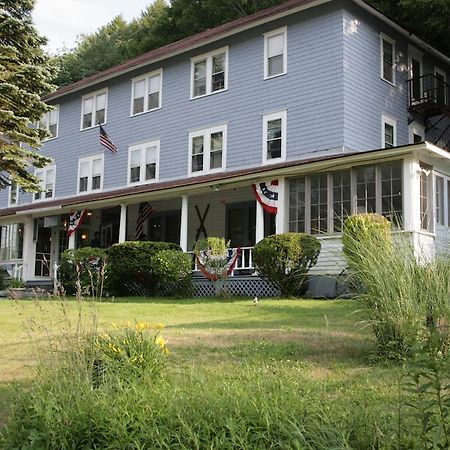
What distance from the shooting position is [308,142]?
19.6 metres

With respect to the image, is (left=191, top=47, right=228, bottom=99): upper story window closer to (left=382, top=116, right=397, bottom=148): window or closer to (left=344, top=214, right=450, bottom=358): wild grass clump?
(left=382, top=116, right=397, bottom=148): window

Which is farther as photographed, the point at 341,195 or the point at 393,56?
the point at 393,56

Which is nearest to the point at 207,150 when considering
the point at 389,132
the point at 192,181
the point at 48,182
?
the point at 192,181

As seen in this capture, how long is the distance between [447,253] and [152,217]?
20433mm

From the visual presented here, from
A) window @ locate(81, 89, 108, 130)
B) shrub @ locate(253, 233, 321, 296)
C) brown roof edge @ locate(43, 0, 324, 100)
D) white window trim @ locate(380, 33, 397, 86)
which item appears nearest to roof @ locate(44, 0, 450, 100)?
brown roof edge @ locate(43, 0, 324, 100)

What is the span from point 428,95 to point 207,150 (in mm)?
8619

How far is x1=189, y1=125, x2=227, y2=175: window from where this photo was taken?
2230 centimetres

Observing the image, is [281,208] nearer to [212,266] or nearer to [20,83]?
[212,266]

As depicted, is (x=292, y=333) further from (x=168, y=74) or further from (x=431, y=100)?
(x=168, y=74)

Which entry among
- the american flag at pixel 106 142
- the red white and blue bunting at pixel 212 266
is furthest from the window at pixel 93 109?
the red white and blue bunting at pixel 212 266

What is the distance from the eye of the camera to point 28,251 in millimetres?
27094

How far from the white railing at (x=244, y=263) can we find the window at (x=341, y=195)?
161 centimetres

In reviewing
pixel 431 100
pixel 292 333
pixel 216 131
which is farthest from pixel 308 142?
pixel 292 333

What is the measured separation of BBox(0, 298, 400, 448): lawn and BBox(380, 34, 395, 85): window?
11946 millimetres
